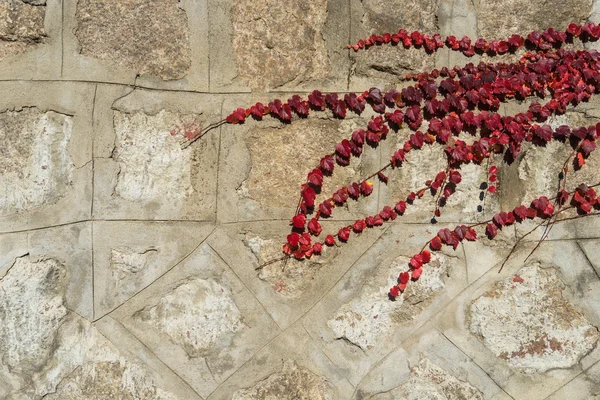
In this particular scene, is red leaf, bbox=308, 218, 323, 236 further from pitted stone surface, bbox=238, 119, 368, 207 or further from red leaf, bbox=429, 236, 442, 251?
red leaf, bbox=429, 236, 442, 251

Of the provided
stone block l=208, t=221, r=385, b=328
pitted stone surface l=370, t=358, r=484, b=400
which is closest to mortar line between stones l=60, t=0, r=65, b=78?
stone block l=208, t=221, r=385, b=328

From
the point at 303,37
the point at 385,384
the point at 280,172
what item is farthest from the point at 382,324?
the point at 303,37

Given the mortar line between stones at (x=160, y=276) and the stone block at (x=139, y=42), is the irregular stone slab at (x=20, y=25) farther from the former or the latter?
the mortar line between stones at (x=160, y=276)

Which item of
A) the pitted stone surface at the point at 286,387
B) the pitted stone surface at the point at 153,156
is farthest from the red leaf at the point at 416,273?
the pitted stone surface at the point at 153,156

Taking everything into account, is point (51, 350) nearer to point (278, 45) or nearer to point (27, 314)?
point (27, 314)

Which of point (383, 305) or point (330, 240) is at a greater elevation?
point (330, 240)

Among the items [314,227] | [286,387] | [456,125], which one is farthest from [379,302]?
[456,125]

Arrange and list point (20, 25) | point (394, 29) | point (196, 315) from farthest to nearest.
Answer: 1. point (394, 29)
2. point (196, 315)
3. point (20, 25)
